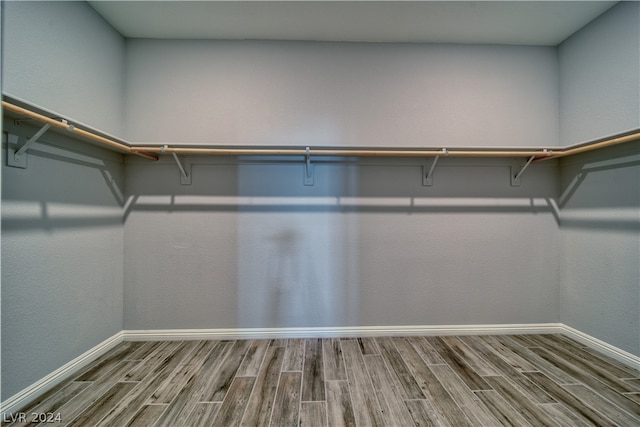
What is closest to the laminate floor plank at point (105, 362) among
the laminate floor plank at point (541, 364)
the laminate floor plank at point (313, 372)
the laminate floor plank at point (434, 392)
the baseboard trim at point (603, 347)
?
the laminate floor plank at point (313, 372)

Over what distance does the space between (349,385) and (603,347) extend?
1.92 meters

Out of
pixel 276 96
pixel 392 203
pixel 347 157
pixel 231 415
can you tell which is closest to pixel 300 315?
pixel 231 415

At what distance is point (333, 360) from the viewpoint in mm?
1783

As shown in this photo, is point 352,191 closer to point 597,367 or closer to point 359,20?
point 359,20

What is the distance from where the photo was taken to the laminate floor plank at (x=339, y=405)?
1.27 m

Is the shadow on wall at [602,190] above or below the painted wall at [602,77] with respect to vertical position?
below

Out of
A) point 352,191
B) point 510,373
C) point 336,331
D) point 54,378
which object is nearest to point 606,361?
point 510,373

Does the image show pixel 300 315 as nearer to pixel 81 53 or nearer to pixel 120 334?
pixel 120 334

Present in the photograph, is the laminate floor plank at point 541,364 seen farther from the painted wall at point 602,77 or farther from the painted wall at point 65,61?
the painted wall at point 65,61

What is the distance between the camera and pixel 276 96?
209 cm

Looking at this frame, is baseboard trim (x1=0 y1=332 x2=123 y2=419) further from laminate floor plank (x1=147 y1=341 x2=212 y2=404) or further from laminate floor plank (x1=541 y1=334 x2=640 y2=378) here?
laminate floor plank (x1=541 y1=334 x2=640 y2=378)

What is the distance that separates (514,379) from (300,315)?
147cm

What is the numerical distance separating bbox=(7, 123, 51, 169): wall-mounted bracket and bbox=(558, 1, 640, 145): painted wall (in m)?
3.43

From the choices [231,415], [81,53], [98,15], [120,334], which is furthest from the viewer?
[120,334]
